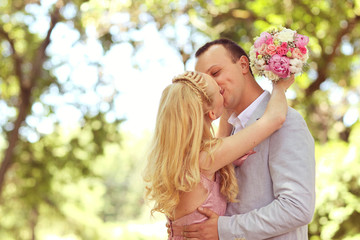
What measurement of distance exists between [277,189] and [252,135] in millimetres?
350

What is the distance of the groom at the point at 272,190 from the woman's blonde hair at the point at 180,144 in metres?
0.14

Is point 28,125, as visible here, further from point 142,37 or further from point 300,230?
point 300,230

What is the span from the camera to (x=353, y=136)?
23.8 ft

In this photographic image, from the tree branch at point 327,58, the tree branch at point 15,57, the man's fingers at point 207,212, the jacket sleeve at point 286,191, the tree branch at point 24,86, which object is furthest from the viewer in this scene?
the tree branch at point 15,57

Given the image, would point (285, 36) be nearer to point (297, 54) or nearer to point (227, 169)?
point (297, 54)

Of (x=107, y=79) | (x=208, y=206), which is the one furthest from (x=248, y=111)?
(x=107, y=79)

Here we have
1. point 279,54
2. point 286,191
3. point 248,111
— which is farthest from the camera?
point 248,111

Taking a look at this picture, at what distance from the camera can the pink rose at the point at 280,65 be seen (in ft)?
9.57

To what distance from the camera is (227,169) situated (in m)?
3.09

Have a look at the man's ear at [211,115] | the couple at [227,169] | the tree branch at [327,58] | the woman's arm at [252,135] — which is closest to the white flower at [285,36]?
the couple at [227,169]

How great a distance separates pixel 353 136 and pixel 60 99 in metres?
8.33

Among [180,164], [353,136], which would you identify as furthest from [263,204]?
[353,136]

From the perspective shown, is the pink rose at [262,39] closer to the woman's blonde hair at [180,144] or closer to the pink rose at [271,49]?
the pink rose at [271,49]

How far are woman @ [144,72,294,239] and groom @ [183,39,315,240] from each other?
0.08 m
